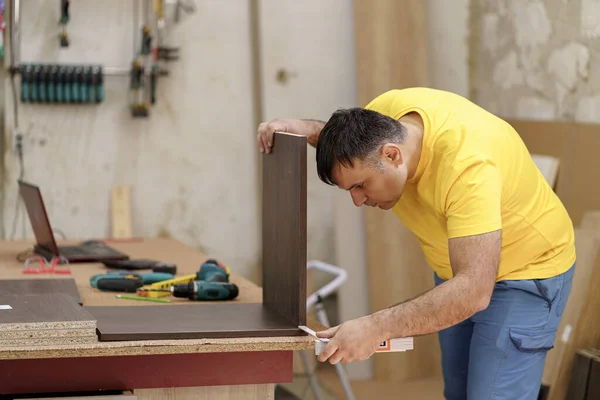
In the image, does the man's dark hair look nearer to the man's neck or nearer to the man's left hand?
the man's neck

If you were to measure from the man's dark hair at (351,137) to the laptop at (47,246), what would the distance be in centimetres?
141

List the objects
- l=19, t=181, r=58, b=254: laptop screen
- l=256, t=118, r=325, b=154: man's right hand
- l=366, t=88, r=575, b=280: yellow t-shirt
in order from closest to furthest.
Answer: l=366, t=88, r=575, b=280: yellow t-shirt < l=256, t=118, r=325, b=154: man's right hand < l=19, t=181, r=58, b=254: laptop screen

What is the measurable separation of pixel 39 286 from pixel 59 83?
6.95ft

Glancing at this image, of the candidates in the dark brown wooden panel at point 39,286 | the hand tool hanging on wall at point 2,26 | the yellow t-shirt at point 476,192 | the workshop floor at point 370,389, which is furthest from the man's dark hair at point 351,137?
the hand tool hanging on wall at point 2,26

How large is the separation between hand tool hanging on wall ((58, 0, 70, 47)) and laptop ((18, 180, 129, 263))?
1.27 metres

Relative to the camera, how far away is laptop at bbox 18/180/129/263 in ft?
10.4

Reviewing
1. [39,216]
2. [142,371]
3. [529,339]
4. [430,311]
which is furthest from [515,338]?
[39,216]

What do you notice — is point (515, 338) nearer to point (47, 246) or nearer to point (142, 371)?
point (142, 371)

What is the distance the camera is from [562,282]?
2.31m

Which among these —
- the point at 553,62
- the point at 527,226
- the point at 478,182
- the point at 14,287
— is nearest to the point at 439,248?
the point at 527,226

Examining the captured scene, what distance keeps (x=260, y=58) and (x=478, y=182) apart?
2974 millimetres

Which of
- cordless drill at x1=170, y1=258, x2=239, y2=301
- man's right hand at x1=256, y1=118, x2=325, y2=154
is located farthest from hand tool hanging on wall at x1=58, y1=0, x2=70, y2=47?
cordless drill at x1=170, y1=258, x2=239, y2=301

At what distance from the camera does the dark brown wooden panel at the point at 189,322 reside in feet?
6.40

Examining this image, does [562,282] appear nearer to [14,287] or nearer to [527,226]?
[527,226]
